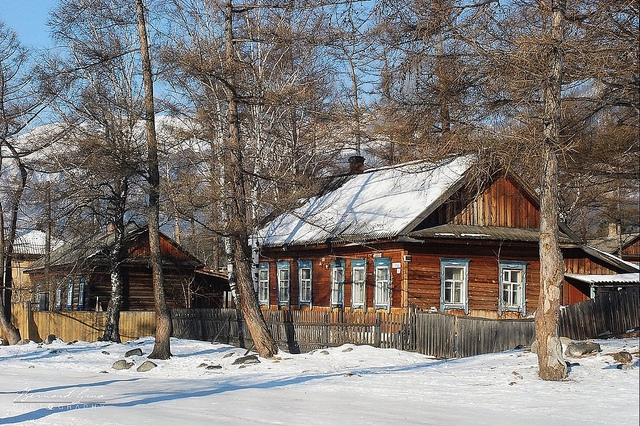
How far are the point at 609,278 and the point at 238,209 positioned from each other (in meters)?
16.9

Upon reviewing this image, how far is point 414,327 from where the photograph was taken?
23.3m

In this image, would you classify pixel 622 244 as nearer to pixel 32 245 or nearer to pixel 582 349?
pixel 32 245

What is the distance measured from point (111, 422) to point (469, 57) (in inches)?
386

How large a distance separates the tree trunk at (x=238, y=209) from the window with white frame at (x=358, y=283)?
786 centimetres

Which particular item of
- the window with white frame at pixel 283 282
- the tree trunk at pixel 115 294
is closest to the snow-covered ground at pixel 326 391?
the tree trunk at pixel 115 294

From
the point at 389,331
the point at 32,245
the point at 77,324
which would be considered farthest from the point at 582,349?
the point at 32,245

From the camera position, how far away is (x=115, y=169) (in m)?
22.9

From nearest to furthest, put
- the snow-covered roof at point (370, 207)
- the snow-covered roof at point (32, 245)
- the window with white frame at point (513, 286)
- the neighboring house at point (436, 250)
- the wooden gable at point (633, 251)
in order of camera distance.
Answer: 1. the neighboring house at point (436, 250)
2. the snow-covered roof at point (370, 207)
3. the window with white frame at point (513, 286)
4. the snow-covered roof at point (32, 245)
5. the wooden gable at point (633, 251)

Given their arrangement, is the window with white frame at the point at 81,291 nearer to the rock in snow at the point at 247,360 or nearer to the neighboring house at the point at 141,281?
the neighboring house at the point at 141,281

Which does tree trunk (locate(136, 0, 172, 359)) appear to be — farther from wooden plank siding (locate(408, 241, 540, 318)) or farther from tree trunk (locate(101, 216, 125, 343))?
wooden plank siding (locate(408, 241, 540, 318))

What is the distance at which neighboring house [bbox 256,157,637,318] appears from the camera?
27969mm

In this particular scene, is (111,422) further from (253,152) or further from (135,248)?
(135,248)

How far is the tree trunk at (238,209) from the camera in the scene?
71.5 ft

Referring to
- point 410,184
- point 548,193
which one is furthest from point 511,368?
point 410,184
